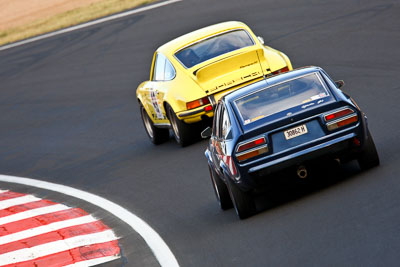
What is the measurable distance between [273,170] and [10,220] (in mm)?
4853

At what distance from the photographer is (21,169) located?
17.5 metres

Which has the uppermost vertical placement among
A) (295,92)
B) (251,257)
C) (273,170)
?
(295,92)

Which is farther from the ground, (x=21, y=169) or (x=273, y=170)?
(x=21, y=169)

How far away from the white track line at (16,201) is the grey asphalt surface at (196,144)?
83 centimetres

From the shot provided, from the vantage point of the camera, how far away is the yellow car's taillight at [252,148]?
9.26 m

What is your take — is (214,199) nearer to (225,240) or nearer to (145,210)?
(145,210)

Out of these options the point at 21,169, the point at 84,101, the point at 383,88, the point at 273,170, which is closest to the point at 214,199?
the point at 273,170

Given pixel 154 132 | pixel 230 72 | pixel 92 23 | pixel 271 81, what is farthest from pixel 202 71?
pixel 92 23

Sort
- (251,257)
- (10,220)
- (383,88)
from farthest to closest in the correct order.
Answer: (383,88)
(10,220)
(251,257)

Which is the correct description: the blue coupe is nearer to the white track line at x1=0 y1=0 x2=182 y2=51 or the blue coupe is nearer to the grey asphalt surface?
the grey asphalt surface

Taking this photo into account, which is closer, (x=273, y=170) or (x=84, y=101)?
(x=273, y=170)

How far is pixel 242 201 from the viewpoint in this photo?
9.62m

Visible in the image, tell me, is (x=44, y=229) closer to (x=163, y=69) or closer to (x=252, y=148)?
(x=252, y=148)

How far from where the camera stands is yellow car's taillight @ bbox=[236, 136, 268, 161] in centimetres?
926
